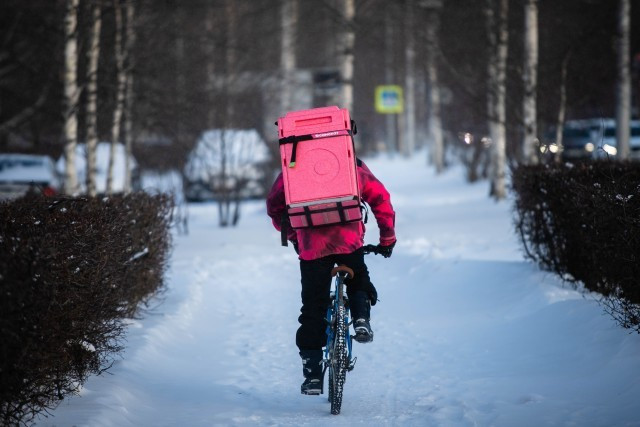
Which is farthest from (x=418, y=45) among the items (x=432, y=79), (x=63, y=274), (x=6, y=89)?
(x=63, y=274)

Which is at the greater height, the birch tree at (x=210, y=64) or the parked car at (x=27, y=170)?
the birch tree at (x=210, y=64)

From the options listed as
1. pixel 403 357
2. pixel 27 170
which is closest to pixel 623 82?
pixel 27 170

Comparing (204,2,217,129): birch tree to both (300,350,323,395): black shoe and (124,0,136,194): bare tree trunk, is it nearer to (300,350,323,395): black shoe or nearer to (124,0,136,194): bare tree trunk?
(124,0,136,194): bare tree trunk

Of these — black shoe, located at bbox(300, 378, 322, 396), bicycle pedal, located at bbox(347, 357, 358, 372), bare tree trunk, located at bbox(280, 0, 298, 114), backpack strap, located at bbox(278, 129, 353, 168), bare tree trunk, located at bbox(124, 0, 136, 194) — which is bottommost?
black shoe, located at bbox(300, 378, 322, 396)

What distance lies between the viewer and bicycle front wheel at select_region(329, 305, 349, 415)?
5898 mm

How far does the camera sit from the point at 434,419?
5711 mm

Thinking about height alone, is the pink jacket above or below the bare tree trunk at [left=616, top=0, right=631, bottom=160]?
below

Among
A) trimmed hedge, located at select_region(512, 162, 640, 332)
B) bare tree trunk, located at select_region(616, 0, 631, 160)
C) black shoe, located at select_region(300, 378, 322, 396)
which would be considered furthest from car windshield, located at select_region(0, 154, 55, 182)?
black shoe, located at select_region(300, 378, 322, 396)

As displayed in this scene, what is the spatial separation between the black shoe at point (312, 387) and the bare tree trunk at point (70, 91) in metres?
8.80

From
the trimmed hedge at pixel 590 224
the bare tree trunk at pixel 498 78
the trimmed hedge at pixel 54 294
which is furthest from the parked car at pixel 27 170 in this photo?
the trimmed hedge at pixel 54 294

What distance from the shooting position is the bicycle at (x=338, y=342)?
5.91m

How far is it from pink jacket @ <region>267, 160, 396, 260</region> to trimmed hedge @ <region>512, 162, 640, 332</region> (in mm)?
1720

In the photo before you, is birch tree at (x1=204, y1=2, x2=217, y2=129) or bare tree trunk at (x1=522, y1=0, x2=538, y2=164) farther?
birch tree at (x1=204, y1=2, x2=217, y2=129)

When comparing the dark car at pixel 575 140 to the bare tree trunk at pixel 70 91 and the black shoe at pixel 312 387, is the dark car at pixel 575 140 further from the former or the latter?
the black shoe at pixel 312 387
